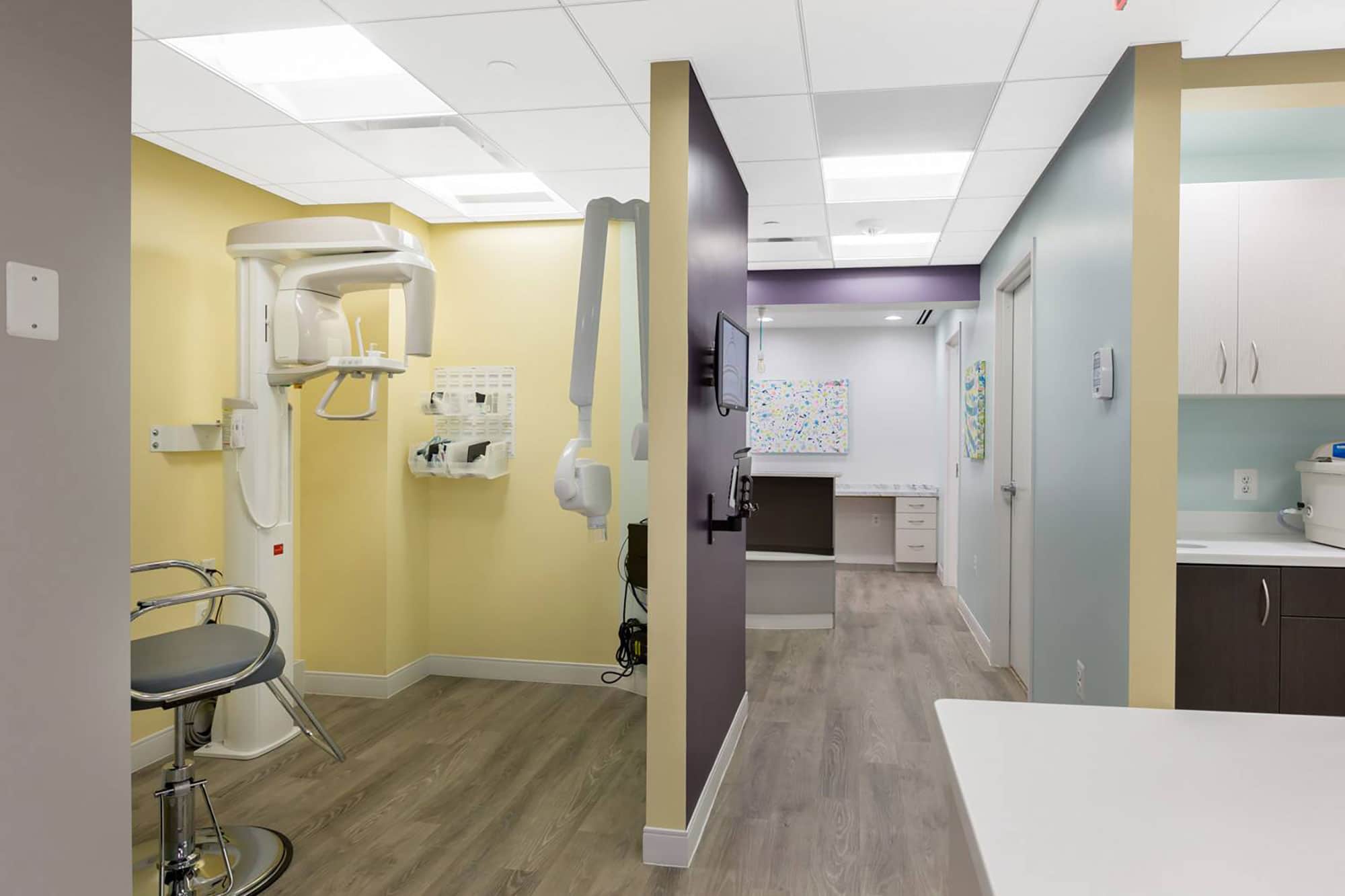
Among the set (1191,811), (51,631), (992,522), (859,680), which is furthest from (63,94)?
(992,522)

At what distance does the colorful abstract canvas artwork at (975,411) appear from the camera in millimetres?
5027

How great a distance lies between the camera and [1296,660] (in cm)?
267

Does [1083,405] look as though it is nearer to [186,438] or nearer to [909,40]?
[909,40]

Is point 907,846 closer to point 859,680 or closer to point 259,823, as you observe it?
point 859,680

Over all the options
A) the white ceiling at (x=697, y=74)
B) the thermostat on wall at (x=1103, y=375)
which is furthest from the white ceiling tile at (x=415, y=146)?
the thermostat on wall at (x=1103, y=375)

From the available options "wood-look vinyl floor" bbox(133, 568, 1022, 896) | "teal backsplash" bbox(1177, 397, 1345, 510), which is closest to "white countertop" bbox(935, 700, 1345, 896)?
"wood-look vinyl floor" bbox(133, 568, 1022, 896)

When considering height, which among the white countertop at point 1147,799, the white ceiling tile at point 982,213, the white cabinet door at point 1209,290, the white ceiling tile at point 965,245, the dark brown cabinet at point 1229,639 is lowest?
the dark brown cabinet at point 1229,639

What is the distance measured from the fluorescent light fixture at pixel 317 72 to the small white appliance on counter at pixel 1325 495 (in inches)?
131

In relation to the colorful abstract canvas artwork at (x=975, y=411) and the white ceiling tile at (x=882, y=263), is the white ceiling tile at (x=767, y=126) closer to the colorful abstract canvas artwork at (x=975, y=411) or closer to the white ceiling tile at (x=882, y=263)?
the white ceiling tile at (x=882, y=263)

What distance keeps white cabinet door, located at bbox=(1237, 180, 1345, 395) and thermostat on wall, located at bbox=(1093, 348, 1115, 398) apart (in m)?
0.67

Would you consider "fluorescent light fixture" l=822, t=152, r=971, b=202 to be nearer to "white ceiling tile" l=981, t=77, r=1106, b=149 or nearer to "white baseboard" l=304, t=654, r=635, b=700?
"white ceiling tile" l=981, t=77, r=1106, b=149

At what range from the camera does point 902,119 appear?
116 inches

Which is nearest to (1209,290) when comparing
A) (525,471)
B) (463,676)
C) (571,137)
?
(571,137)

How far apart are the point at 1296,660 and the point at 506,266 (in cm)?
370
